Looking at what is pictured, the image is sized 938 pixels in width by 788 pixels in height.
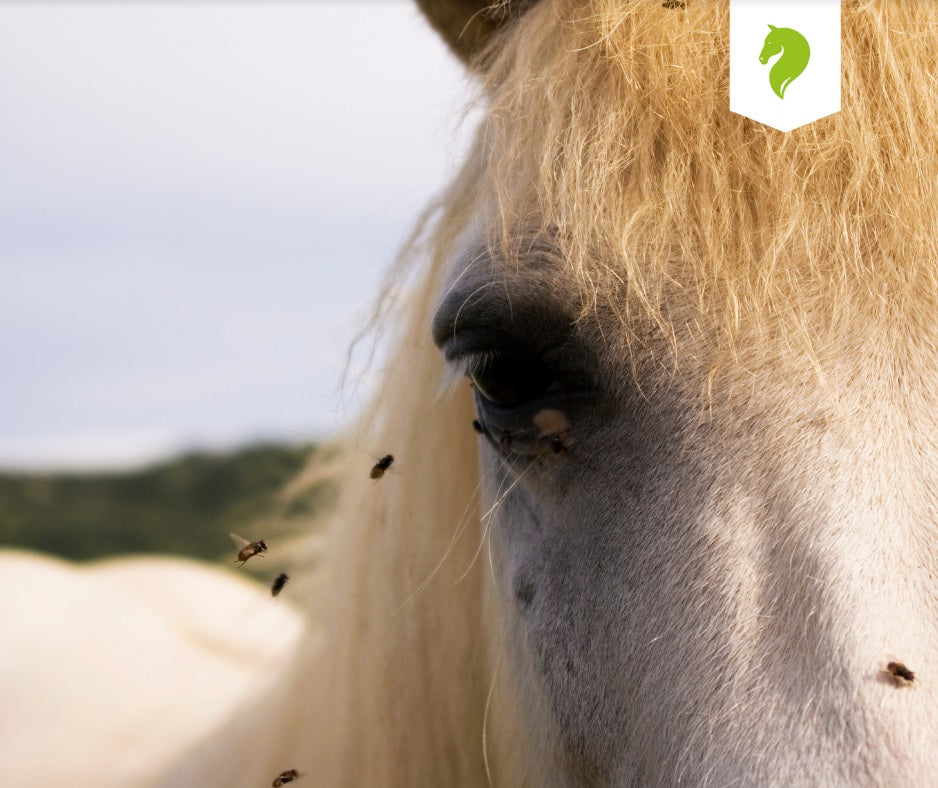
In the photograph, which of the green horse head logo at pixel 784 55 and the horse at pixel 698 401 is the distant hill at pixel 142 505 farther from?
the green horse head logo at pixel 784 55

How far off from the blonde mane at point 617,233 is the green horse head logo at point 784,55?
1.9 inches

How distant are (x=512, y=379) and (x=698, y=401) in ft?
0.88

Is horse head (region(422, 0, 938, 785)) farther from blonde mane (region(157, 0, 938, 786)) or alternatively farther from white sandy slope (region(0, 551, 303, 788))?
white sandy slope (region(0, 551, 303, 788))

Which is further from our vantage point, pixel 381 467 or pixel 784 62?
pixel 381 467

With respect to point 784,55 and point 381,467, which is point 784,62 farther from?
point 381,467

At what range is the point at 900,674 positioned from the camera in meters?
0.86

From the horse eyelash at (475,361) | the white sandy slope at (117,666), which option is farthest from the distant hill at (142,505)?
the horse eyelash at (475,361)

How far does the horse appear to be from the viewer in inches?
36.6

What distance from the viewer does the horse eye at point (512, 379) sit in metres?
1.23

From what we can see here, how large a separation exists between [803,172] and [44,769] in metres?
2.29

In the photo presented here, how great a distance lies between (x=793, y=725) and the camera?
0.90 m

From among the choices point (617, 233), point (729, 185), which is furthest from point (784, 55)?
point (617, 233)

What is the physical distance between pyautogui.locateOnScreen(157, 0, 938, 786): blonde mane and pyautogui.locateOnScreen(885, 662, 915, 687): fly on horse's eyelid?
35 centimetres

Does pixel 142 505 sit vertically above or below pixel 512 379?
below
